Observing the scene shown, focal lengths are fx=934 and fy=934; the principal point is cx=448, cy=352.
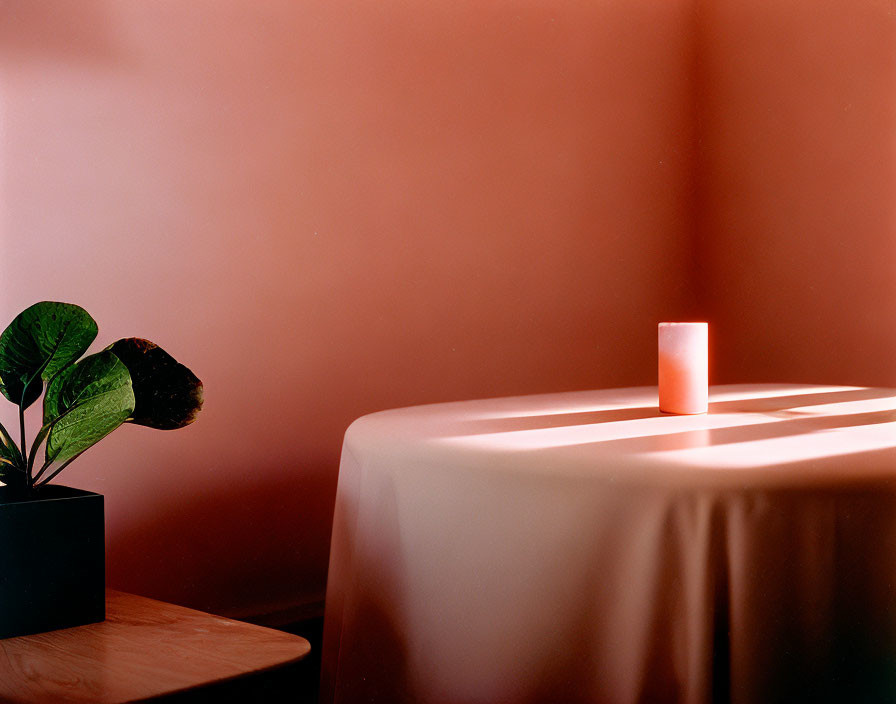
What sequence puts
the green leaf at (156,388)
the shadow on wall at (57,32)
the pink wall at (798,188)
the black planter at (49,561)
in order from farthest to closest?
the pink wall at (798,188) → the shadow on wall at (57,32) → the green leaf at (156,388) → the black planter at (49,561)

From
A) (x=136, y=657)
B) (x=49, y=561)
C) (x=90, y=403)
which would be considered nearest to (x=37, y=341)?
(x=90, y=403)

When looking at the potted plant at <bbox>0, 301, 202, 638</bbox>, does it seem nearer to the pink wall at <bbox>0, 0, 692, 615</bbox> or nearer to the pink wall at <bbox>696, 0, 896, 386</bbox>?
the pink wall at <bbox>0, 0, 692, 615</bbox>

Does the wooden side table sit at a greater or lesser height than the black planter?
lesser

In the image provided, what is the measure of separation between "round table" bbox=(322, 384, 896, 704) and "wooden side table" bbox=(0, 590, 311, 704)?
17 centimetres

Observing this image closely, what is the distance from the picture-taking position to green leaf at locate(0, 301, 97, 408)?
1229 millimetres

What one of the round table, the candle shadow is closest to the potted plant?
the round table

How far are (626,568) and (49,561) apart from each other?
0.75 m

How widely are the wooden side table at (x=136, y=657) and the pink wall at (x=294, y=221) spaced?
707 mm

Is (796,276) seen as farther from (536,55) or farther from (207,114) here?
(207,114)

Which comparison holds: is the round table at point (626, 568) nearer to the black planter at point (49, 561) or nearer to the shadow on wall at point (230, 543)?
the black planter at point (49, 561)

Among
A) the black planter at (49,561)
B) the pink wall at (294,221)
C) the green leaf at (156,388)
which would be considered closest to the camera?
the black planter at (49,561)

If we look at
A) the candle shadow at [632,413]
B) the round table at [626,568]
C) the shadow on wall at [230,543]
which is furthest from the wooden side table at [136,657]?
the shadow on wall at [230,543]

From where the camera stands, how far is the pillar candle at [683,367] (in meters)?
1.46

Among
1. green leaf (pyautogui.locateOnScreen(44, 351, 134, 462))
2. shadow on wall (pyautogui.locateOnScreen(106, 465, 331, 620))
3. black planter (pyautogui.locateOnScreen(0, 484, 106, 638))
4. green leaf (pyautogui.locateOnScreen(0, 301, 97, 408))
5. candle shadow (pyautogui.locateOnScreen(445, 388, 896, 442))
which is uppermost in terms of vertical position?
green leaf (pyautogui.locateOnScreen(0, 301, 97, 408))
